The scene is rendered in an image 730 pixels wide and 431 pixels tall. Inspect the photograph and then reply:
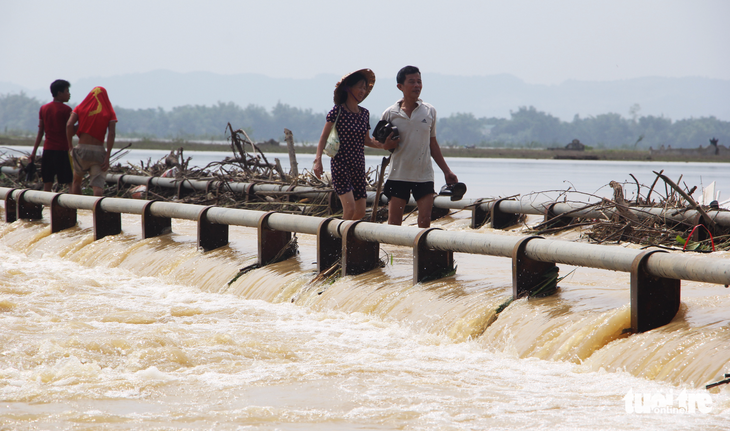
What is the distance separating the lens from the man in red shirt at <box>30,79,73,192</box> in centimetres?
1051

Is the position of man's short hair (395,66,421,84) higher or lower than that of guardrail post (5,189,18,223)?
higher

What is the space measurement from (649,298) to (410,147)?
2.87 meters

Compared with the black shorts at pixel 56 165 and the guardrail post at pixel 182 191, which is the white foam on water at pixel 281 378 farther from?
the guardrail post at pixel 182 191

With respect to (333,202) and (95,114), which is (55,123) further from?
(333,202)

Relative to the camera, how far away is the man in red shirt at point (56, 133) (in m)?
10.5

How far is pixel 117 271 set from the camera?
766 cm

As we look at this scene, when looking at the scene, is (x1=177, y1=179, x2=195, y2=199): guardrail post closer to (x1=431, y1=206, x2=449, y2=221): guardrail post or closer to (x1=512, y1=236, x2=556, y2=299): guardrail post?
(x1=431, y1=206, x2=449, y2=221): guardrail post

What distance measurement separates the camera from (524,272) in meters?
4.89

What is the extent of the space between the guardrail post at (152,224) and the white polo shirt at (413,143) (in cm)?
339

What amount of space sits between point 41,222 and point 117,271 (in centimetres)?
378

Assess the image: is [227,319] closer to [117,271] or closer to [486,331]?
[486,331]

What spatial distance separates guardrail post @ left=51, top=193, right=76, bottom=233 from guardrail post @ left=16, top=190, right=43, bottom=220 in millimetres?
1157

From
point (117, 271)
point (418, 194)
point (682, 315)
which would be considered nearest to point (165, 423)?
point (682, 315)

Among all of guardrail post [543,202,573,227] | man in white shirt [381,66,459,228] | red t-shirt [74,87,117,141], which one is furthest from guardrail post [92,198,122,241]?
guardrail post [543,202,573,227]
